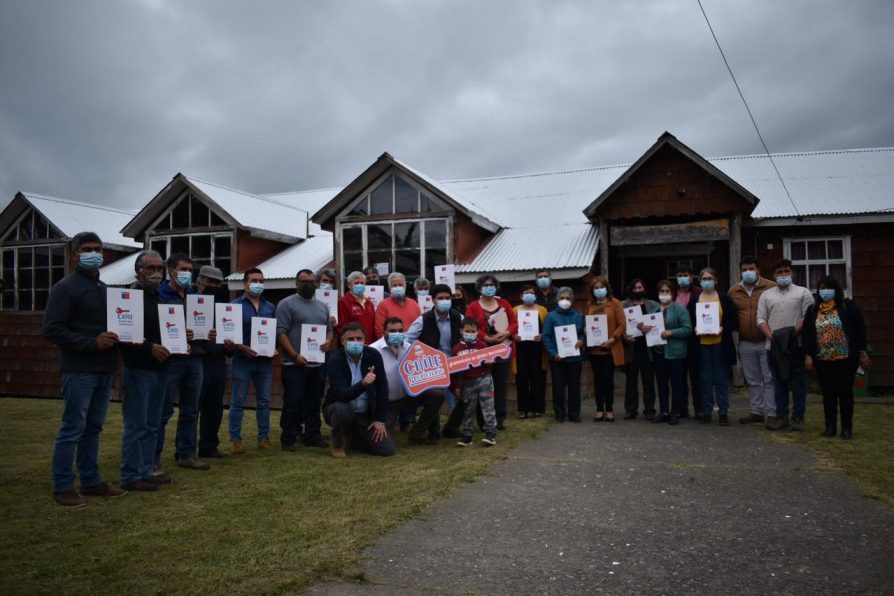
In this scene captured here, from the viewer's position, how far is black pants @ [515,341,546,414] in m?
9.79

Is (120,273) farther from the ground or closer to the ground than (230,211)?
closer to the ground

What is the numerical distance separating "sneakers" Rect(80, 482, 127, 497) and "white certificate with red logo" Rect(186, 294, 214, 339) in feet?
5.18

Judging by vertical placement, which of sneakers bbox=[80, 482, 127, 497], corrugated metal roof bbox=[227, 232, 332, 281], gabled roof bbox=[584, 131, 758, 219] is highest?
gabled roof bbox=[584, 131, 758, 219]

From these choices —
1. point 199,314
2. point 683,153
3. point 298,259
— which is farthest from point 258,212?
point 199,314

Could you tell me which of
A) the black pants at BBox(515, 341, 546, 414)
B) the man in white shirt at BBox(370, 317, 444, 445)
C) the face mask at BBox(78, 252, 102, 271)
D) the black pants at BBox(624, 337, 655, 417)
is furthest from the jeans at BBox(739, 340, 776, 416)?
the face mask at BBox(78, 252, 102, 271)

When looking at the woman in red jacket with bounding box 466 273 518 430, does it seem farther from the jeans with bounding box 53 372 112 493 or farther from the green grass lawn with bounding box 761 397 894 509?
the jeans with bounding box 53 372 112 493

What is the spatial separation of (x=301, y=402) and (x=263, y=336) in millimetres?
977

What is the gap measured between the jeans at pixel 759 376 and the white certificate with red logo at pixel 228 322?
6.56 m

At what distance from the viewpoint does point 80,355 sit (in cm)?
Answer: 527

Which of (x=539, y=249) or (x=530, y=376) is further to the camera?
(x=539, y=249)

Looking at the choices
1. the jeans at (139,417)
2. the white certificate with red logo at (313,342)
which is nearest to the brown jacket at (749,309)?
the white certificate with red logo at (313,342)

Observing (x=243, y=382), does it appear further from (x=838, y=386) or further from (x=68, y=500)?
(x=838, y=386)

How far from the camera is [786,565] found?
3934 millimetres

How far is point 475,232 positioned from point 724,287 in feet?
21.3
